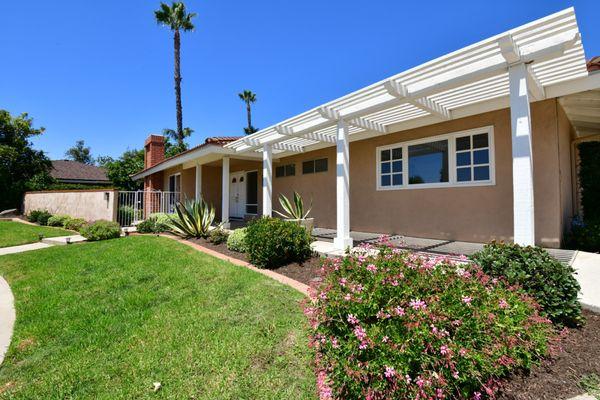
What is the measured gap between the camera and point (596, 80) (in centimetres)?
519

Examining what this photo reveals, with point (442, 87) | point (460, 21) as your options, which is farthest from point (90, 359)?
point (460, 21)

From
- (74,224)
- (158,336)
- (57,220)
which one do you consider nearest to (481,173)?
(158,336)

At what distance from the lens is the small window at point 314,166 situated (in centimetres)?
1096

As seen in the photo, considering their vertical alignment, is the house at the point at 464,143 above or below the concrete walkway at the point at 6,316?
above

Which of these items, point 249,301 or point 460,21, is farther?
point 460,21

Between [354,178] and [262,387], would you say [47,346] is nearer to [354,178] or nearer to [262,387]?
[262,387]

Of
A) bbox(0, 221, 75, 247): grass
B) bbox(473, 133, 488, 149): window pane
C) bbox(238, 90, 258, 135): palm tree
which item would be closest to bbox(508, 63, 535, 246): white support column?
bbox(473, 133, 488, 149): window pane

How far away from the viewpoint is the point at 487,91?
600cm

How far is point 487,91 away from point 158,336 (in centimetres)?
720

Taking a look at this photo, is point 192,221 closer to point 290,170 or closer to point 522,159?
point 290,170

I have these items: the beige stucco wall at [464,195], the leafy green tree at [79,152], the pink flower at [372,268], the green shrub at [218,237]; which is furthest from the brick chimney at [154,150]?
the leafy green tree at [79,152]

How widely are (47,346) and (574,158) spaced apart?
12.2 m

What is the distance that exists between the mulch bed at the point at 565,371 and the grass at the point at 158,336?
63.8 inches

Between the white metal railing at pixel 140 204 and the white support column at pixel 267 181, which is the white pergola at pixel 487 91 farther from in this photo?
the white metal railing at pixel 140 204
